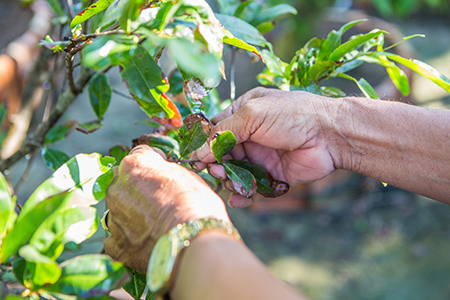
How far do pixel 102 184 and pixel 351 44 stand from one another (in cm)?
67

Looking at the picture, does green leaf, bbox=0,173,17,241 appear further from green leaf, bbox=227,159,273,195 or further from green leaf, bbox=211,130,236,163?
green leaf, bbox=227,159,273,195

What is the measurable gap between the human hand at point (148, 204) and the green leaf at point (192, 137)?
94mm

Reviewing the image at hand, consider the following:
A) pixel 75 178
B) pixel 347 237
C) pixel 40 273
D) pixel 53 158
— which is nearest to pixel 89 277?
pixel 40 273

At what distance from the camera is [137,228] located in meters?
0.59

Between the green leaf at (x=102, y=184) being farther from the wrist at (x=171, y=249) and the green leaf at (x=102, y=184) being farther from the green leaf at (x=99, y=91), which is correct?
the green leaf at (x=99, y=91)

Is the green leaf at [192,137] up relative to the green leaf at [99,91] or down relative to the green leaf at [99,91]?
down

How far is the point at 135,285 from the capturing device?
65cm

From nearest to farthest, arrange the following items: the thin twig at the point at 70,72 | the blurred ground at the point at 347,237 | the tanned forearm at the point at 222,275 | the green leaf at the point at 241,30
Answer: the tanned forearm at the point at 222,275 → the thin twig at the point at 70,72 → the green leaf at the point at 241,30 → the blurred ground at the point at 347,237

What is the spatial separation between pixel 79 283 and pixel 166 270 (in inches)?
5.1

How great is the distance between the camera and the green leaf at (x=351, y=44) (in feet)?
2.52

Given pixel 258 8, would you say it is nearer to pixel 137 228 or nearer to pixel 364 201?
pixel 137 228

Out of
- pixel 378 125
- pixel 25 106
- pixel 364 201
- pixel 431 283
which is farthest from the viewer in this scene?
pixel 364 201

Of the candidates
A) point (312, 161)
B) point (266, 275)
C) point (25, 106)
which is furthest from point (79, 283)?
point (25, 106)

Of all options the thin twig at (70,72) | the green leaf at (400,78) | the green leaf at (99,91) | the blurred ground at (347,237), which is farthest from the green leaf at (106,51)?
the blurred ground at (347,237)
